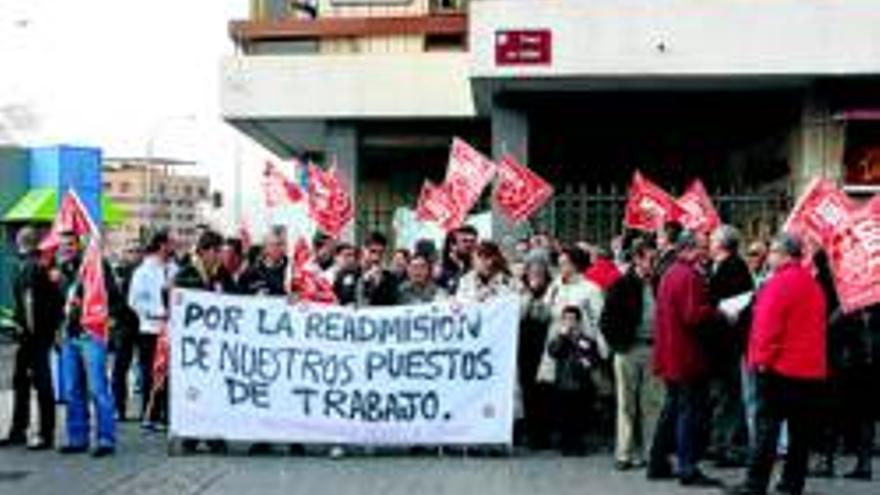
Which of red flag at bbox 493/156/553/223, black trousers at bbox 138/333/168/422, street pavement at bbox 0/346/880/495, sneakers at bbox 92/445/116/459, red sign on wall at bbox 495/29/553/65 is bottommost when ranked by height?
street pavement at bbox 0/346/880/495

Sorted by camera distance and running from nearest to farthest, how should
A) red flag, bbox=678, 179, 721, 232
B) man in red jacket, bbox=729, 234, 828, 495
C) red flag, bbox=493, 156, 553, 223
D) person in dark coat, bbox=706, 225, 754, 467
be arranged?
1. man in red jacket, bbox=729, 234, 828, 495
2. person in dark coat, bbox=706, 225, 754, 467
3. red flag, bbox=678, 179, 721, 232
4. red flag, bbox=493, 156, 553, 223

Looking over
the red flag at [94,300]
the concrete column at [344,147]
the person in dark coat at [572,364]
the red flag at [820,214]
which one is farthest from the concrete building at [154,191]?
the red flag at [820,214]

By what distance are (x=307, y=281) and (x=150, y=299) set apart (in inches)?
97.4

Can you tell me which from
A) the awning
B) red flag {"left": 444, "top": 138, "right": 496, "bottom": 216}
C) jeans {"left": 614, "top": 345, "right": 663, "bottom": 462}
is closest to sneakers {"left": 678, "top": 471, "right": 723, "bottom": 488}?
jeans {"left": 614, "top": 345, "right": 663, "bottom": 462}

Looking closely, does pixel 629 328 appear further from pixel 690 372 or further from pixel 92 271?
pixel 92 271

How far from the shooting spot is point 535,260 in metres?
17.3

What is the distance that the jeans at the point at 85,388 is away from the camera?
16219 millimetres

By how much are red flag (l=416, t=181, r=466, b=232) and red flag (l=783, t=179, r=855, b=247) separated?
692 centimetres

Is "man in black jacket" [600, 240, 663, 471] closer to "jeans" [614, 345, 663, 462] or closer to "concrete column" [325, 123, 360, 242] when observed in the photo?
"jeans" [614, 345, 663, 462]

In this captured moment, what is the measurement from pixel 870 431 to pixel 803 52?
12.2 m

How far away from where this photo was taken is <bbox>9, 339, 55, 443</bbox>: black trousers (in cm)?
1664

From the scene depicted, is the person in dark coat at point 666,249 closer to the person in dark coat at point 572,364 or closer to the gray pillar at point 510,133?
the person in dark coat at point 572,364

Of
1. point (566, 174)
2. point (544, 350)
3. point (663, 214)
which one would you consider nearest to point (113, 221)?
point (566, 174)

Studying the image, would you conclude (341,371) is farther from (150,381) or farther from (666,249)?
(150,381)
